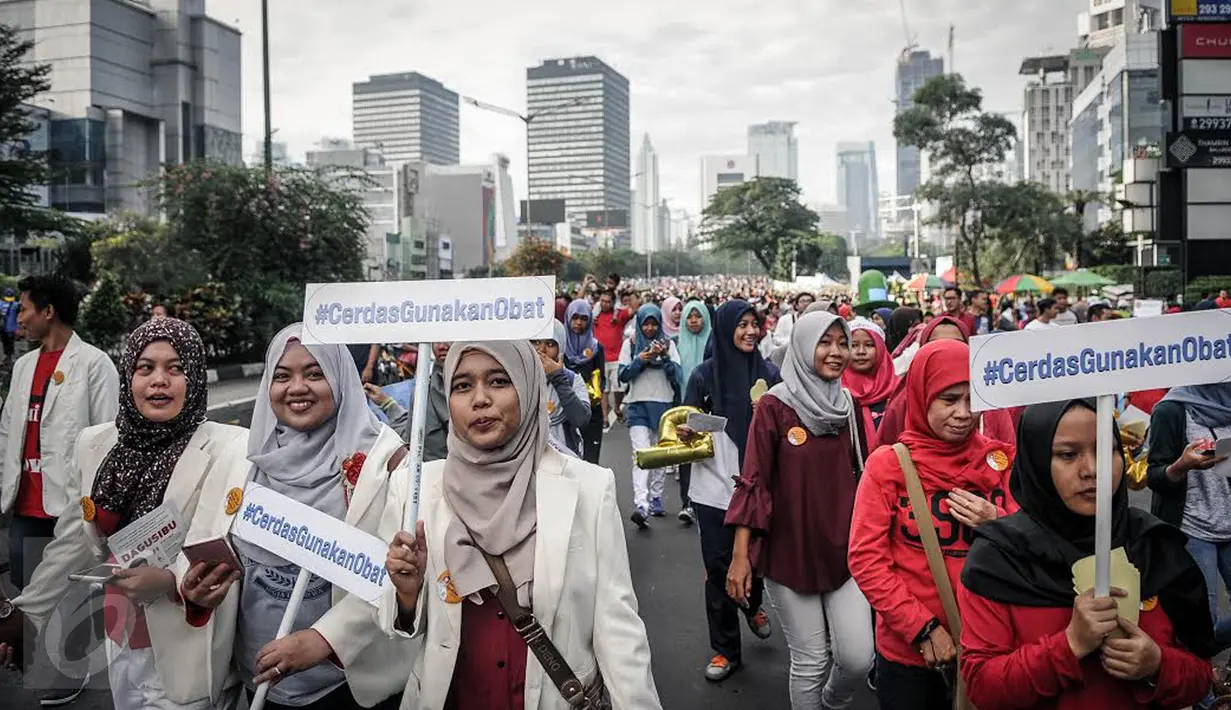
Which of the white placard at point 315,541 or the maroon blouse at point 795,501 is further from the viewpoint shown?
the maroon blouse at point 795,501

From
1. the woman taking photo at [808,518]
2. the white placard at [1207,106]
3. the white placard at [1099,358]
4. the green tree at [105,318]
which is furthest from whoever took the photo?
the white placard at [1207,106]

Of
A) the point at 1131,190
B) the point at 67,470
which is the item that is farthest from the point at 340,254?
the point at 1131,190

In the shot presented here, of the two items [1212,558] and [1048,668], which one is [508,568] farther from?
[1212,558]

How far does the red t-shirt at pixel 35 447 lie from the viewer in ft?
14.4

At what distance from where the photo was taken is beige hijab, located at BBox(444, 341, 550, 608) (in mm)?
2316

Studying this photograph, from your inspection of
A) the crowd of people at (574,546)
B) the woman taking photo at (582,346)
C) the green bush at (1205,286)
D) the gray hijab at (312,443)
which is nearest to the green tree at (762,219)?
the green bush at (1205,286)

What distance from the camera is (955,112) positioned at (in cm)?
3031

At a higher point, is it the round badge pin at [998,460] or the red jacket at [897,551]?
the round badge pin at [998,460]

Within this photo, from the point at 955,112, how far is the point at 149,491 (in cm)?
3129

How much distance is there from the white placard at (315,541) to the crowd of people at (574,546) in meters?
0.07

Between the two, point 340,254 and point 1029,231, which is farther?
point 1029,231

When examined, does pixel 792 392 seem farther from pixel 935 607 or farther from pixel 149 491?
pixel 149 491

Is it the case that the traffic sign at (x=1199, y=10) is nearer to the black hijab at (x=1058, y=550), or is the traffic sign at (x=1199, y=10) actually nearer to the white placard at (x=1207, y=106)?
the white placard at (x=1207, y=106)

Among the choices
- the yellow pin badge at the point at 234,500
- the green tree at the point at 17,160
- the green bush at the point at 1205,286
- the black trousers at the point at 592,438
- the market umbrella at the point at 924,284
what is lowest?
the black trousers at the point at 592,438
